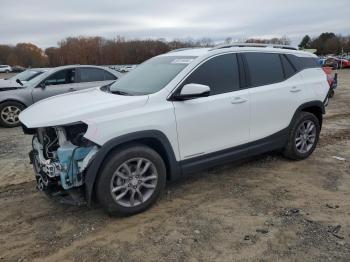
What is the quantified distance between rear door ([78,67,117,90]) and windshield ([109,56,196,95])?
502 centimetres

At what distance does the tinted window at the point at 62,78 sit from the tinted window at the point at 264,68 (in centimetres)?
617

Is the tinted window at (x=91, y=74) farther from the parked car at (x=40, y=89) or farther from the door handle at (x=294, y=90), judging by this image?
the door handle at (x=294, y=90)

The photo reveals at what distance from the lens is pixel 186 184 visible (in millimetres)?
5230

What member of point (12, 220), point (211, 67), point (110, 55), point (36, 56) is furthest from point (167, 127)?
point (36, 56)

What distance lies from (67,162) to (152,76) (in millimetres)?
1646

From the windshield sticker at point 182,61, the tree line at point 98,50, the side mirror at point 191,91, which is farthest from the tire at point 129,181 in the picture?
the tree line at point 98,50

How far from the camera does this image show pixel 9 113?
982cm

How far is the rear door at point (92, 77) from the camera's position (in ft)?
33.6

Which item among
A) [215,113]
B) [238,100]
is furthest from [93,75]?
[215,113]

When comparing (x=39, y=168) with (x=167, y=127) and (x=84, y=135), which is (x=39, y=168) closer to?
(x=84, y=135)

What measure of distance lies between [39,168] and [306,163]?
3.98 m

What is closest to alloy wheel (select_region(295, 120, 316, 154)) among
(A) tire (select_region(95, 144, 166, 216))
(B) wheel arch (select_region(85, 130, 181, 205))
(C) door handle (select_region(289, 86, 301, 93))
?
(C) door handle (select_region(289, 86, 301, 93))

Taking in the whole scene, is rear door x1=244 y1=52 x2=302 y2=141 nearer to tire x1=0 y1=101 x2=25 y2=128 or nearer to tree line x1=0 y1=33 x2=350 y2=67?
tire x1=0 y1=101 x2=25 y2=128

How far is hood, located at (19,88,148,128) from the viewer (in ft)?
12.6
